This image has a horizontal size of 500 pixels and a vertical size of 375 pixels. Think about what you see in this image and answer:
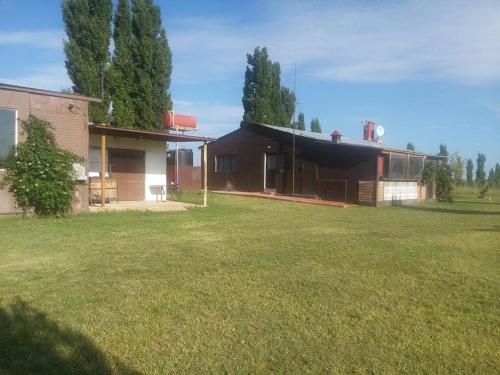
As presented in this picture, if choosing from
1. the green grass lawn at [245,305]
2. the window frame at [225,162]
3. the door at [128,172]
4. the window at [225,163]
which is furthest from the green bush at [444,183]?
the green grass lawn at [245,305]

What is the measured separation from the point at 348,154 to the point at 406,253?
12.1 metres

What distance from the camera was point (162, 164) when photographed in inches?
645

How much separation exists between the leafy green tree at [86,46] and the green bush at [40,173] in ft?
34.5

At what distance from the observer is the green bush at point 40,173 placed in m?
9.95

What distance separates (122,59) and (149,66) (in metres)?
1.42

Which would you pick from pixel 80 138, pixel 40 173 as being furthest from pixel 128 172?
pixel 40 173

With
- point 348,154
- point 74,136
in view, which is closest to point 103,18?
point 74,136

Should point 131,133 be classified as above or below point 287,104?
below

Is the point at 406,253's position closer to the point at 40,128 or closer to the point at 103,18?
the point at 40,128

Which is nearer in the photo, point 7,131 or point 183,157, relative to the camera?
point 7,131

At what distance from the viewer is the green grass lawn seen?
301 cm

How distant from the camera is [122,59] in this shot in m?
22.0

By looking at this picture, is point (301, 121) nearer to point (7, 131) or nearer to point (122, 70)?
point (122, 70)

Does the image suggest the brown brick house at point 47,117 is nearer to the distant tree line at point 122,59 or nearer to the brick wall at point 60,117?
the brick wall at point 60,117
